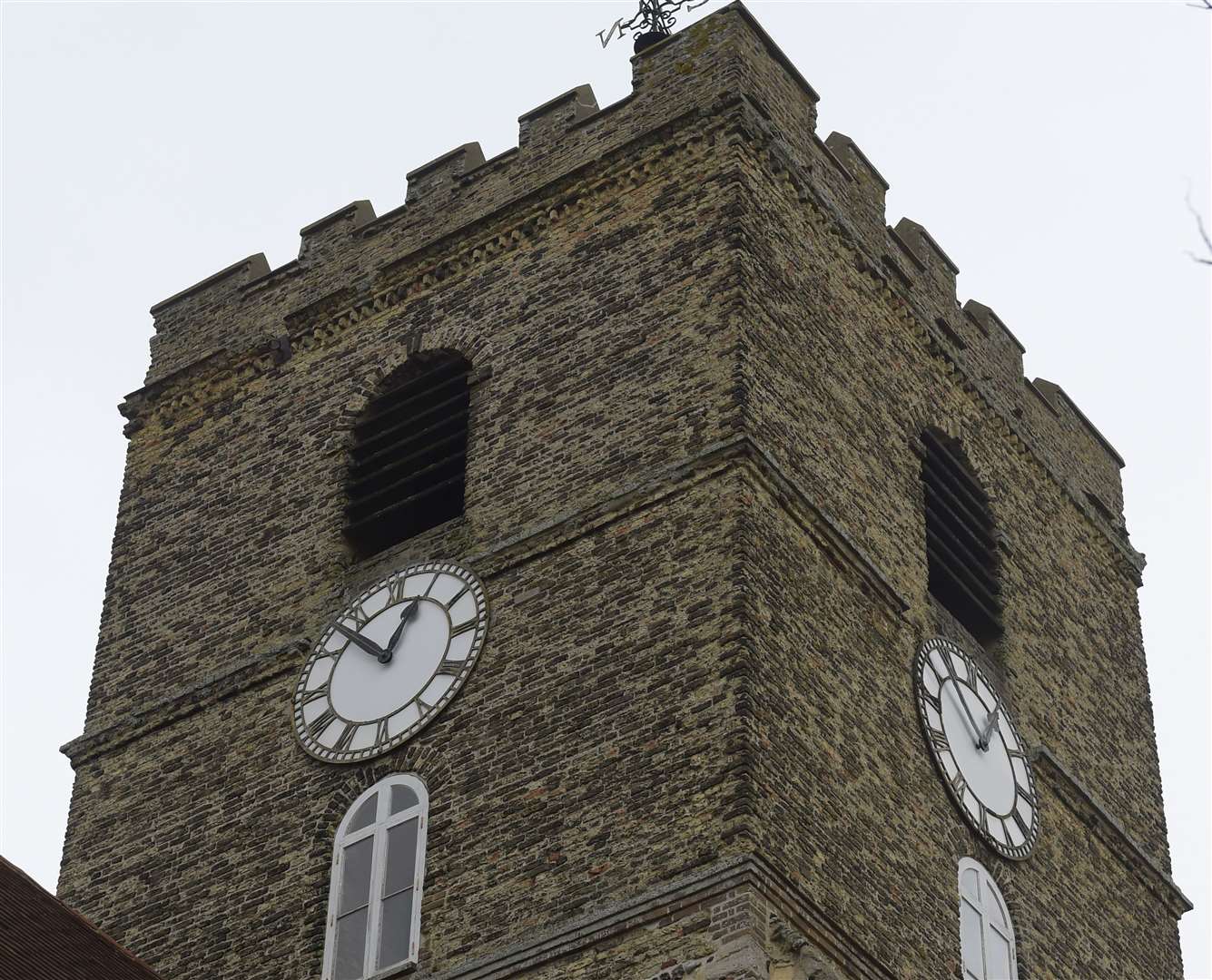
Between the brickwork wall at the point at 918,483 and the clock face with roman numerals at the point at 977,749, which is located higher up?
the brickwork wall at the point at 918,483

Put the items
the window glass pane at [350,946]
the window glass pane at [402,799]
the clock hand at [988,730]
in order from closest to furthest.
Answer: the window glass pane at [350,946], the window glass pane at [402,799], the clock hand at [988,730]

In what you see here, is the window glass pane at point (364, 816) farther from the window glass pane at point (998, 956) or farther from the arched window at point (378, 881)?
the window glass pane at point (998, 956)

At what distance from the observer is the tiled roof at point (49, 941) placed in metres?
20.3

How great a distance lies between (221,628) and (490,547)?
247 centimetres

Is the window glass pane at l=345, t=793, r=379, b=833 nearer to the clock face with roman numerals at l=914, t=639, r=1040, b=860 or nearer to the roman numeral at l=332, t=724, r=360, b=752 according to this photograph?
the roman numeral at l=332, t=724, r=360, b=752

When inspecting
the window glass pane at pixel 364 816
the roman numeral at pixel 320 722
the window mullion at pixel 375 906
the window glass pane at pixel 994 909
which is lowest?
the window mullion at pixel 375 906

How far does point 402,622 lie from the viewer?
22953 mm

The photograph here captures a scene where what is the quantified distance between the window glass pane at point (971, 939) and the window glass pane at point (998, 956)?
0.42 ft

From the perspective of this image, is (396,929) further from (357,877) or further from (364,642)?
(364,642)

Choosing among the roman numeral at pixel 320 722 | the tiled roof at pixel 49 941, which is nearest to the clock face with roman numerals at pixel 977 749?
the roman numeral at pixel 320 722

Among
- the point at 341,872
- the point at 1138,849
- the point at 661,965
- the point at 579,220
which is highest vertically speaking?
the point at 579,220

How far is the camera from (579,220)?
81.6 feet

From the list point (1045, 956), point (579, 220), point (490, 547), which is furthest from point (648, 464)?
point (1045, 956)

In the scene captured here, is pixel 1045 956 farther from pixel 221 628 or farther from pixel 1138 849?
pixel 221 628
